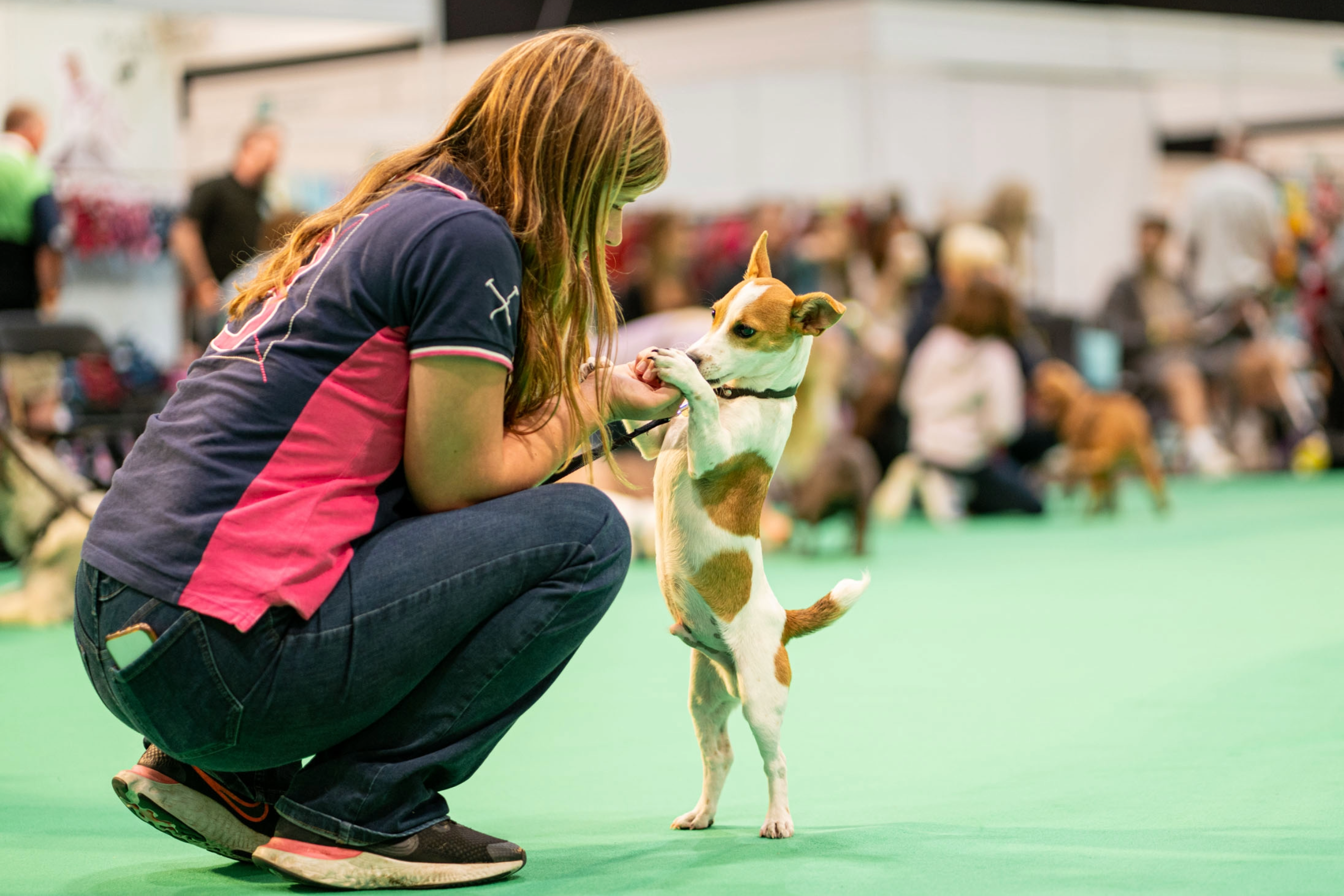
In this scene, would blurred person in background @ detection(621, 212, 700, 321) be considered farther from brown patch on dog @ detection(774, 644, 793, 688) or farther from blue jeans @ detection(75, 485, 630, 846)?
blue jeans @ detection(75, 485, 630, 846)

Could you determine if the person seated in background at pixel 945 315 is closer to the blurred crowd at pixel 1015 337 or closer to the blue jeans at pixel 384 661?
the blurred crowd at pixel 1015 337

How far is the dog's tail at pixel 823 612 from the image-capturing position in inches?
84.4

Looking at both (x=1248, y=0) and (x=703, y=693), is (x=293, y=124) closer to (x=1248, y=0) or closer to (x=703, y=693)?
(x=703, y=693)

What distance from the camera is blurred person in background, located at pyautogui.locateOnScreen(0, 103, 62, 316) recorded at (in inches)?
224

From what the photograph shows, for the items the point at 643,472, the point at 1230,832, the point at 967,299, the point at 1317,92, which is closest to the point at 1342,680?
the point at 1230,832

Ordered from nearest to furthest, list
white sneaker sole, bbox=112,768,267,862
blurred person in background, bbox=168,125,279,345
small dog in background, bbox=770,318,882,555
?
1. white sneaker sole, bbox=112,768,267,862
2. small dog in background, bbox=770,318,882,555
3. blurred person in background, bbox=168,125,279,345

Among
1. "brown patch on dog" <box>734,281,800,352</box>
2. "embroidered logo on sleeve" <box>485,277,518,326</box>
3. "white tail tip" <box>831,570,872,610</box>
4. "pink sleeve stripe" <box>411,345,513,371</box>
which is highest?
"embroidered logo on sleeve" <box>485,277,518,326</box>

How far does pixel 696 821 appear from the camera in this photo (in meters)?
2.18

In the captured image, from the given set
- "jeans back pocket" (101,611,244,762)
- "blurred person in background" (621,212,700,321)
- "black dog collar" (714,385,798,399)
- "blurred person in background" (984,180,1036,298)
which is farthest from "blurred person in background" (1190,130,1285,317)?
"jeans back pocket" (101,611,244,762)

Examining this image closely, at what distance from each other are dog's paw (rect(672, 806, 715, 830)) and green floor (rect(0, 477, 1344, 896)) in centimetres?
3

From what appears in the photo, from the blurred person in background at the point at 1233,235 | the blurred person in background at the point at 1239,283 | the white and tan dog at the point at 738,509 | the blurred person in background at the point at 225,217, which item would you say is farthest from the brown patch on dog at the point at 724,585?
the blurred person in background at the point at 1233,235

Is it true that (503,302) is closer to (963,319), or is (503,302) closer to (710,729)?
(710,729)

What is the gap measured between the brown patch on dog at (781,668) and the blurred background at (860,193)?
2.40m

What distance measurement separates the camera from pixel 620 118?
73.5 inches
